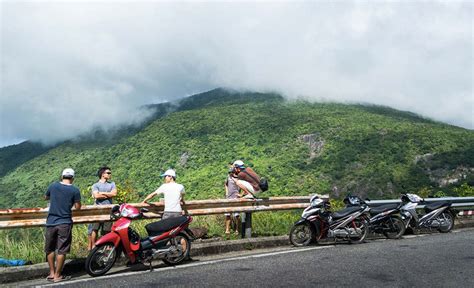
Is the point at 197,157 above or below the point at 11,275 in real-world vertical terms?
above

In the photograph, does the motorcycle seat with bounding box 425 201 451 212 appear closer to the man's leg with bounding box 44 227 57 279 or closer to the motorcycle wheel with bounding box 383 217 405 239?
the motorcycle wheel with bounding box 383 217 405 239

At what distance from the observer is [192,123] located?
109125mm

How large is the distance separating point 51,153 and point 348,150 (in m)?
84.9

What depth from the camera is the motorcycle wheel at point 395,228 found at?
32.2 feet

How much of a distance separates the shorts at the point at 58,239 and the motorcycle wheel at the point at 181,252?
151 cm

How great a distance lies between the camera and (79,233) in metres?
8.36

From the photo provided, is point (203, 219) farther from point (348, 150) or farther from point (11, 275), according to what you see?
point (348, 150)

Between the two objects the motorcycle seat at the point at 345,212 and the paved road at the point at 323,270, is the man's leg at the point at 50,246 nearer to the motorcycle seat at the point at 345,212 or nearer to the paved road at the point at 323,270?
the paved road at the point at 323,270

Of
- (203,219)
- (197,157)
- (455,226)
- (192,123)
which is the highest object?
(192,123)

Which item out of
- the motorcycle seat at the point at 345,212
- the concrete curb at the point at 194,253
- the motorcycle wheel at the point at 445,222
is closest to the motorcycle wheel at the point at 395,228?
the motorcycle seat at the point at 345,212

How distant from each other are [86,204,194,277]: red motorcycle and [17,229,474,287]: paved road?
24 centimetres

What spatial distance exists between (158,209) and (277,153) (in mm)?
80695

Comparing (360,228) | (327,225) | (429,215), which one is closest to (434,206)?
(429,215)

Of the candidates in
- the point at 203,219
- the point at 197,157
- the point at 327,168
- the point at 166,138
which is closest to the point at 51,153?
the point at 166,138
